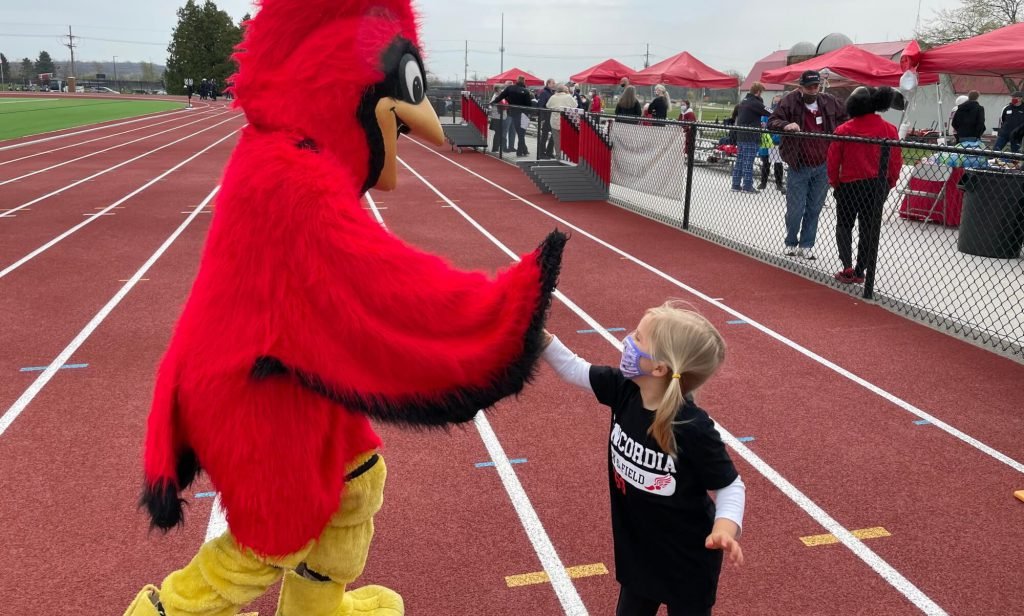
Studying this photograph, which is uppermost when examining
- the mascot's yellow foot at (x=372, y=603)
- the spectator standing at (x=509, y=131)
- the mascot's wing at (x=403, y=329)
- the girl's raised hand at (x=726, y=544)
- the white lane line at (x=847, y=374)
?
the spectator standing at (x=509, y=131)

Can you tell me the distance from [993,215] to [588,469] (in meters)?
6.53

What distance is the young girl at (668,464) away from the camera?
6.10ft

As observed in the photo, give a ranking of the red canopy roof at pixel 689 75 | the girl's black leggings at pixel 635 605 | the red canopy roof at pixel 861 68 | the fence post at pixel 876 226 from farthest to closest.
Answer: the red canopy roof at pixel 689 75, the red canopy roof at pixel 861 68, the fence post at pixel 876 226, the girl's black leggings at pixel 635 605

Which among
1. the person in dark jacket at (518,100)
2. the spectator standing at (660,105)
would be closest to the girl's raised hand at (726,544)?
the spectator standing at (660,105)

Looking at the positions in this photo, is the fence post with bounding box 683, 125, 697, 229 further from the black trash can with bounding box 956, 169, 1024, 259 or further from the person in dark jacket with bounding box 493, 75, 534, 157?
the person in dark jacket with bounding box 493, 75, 534, 157

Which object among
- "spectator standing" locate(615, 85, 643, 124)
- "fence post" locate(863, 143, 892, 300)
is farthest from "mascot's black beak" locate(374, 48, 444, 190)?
"spectator standing" locate(615, 85, 643, 124)

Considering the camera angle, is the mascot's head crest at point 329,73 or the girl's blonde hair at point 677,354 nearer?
the mascot's head crest at point 329,73

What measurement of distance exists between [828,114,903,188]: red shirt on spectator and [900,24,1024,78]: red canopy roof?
2642mm

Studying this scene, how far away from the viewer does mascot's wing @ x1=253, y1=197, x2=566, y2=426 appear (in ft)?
5.30

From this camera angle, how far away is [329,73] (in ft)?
5.65

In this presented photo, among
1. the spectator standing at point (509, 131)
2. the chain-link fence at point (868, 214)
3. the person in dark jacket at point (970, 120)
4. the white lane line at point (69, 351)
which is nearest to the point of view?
the white lane line at point (69, 351)

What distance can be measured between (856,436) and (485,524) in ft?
6.99

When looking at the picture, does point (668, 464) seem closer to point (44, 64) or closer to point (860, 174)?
point (860, 174)

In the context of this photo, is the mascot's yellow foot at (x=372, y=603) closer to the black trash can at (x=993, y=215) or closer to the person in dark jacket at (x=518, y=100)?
the black trash can at (x=993, y=215)
